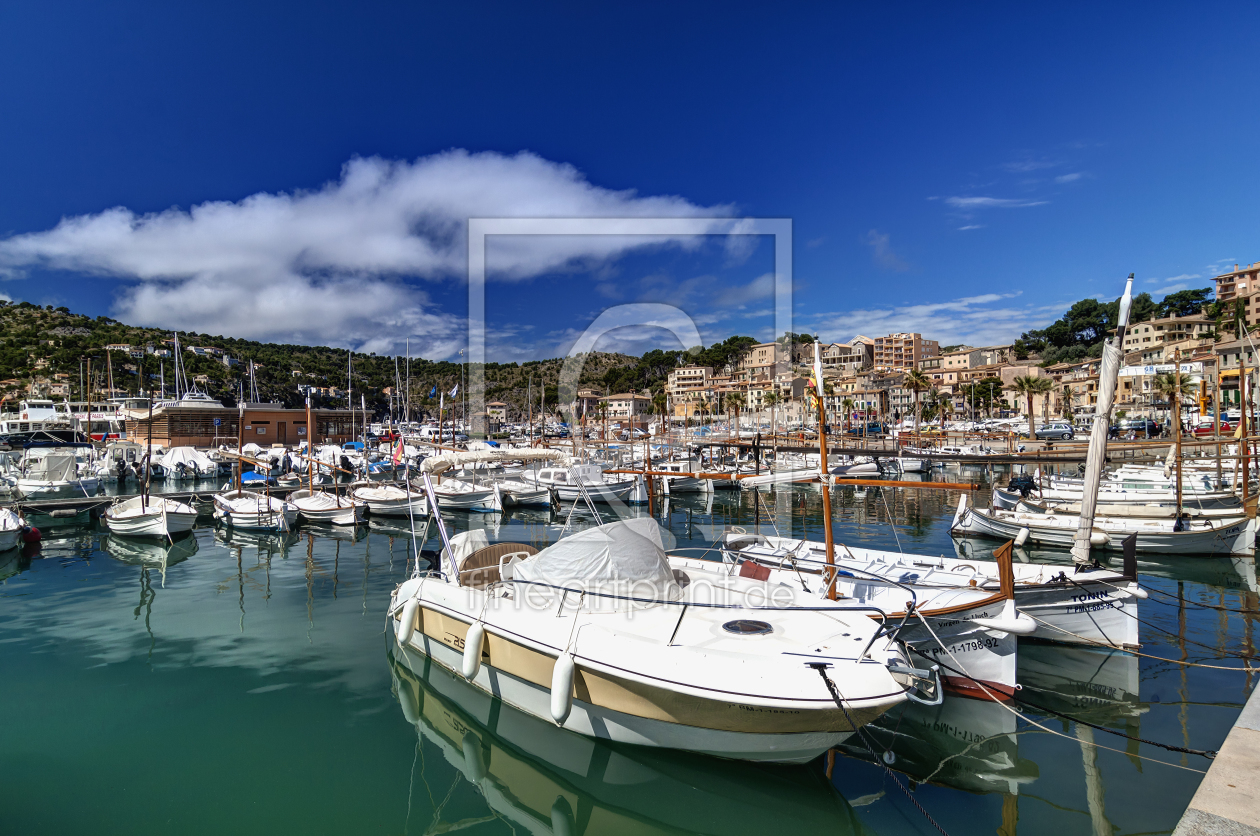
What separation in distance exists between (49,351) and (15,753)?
119665mm

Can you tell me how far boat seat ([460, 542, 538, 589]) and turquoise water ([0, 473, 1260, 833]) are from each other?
180 cm

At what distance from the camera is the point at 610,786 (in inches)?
307

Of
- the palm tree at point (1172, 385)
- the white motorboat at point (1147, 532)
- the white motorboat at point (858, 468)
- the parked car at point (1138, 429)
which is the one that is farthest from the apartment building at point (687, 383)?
the white motorboat at point (1147, 532)

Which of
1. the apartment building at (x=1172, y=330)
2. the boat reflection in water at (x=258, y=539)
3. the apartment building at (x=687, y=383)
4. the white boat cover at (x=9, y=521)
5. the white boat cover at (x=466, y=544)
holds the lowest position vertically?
the boat reflection in water at (x=258, y=539)

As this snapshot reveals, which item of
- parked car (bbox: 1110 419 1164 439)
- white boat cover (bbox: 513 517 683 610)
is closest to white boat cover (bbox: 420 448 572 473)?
white boat cover (bbox: 513 517 683 610)

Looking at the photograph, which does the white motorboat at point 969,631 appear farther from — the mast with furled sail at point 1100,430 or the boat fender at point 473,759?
the boat fender at point 473,759

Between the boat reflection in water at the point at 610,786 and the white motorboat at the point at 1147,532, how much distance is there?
1405 cm

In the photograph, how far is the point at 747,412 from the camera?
10719cm

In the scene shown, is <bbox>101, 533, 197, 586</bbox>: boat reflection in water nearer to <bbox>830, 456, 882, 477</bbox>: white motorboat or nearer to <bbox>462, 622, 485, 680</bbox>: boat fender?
<bbox>462, 622, 485, 680</bbox>: boat fender

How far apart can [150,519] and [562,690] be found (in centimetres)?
2500

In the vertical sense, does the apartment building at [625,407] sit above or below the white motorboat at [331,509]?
above

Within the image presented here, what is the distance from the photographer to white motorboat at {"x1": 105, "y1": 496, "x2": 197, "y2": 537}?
24172 mm

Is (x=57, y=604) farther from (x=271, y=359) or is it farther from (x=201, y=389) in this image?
(x=271, y=359)

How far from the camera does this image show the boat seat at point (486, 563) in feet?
37.8
